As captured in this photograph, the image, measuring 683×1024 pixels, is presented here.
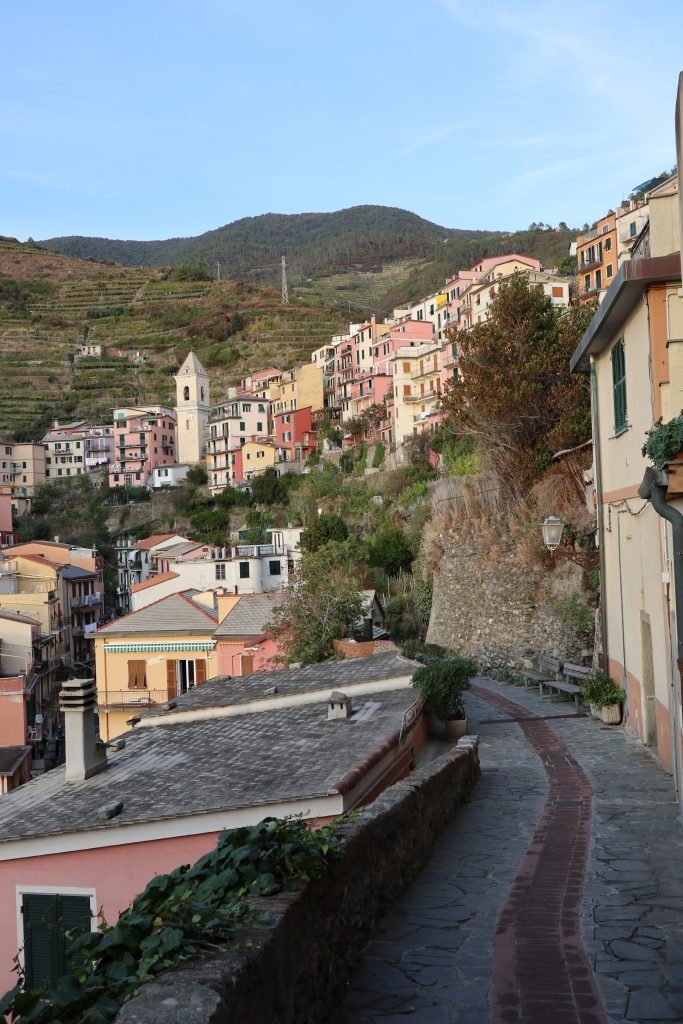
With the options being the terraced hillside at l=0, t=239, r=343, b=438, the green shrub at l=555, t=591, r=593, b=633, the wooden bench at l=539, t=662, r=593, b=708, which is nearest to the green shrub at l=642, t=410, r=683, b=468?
the wooden bench at l=539, t=662, r=593, b=708

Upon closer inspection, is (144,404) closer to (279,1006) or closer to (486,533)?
(486,533)

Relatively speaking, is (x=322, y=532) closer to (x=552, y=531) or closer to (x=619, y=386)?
(x=552, y=531)

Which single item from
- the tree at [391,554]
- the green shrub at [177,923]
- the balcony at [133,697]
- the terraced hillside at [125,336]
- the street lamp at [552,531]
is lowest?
the balcony at [133,697]

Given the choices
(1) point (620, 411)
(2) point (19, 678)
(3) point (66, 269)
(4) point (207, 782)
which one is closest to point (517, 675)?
(1) point (620, 411)

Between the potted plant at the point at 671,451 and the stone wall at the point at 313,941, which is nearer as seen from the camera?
the stone wall at the point at 313,941

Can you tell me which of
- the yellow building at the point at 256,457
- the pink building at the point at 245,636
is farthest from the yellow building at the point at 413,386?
the pink building at the point at 245,636

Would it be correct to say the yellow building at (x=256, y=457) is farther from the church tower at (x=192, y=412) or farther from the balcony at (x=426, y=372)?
the balcony at (x=426, y=372)

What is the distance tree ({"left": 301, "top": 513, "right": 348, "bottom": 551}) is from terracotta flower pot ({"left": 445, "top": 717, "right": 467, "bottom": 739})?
96.2 ft

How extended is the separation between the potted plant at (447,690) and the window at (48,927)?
21.3 feet

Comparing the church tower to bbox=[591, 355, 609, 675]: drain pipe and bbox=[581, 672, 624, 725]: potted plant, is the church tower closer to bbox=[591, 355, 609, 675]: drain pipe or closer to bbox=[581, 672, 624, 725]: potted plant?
bbox=[591, 355, 609, 675]: drain pipe

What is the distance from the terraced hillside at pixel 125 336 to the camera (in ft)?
396

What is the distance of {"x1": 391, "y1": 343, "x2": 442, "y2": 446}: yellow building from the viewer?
227 ft

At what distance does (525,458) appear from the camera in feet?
84.4

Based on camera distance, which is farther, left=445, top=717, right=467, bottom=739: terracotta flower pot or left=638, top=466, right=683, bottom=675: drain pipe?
left=445, top=717, right=467, bottom=739: terracotta flower pot
